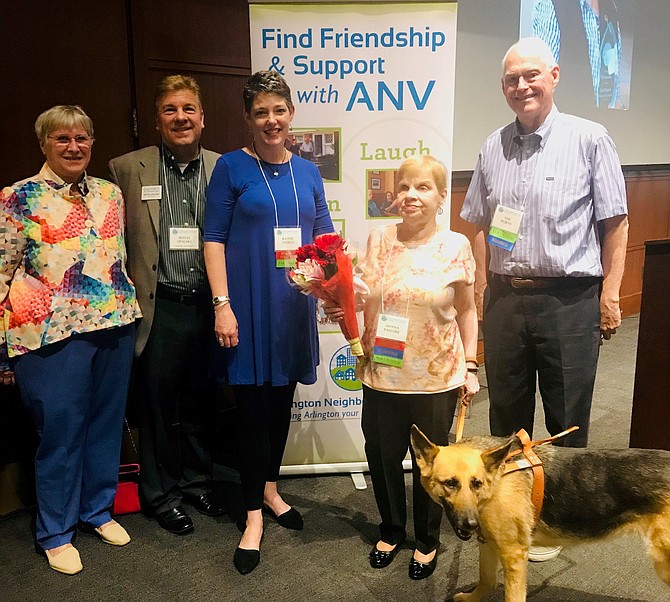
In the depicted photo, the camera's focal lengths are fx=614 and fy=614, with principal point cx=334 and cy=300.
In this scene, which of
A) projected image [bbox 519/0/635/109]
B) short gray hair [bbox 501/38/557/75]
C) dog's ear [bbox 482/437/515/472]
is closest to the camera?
dog's ear [bbox 482/437/515/472]

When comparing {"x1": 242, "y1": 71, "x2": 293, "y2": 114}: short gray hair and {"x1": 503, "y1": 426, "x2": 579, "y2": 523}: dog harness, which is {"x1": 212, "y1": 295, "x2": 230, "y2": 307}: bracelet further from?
{"x1": 503, "y1": 426, "x2": 579, "y2": 523}: dog harness

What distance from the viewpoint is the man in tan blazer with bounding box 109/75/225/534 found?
7.73 feet

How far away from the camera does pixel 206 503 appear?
2.74 m

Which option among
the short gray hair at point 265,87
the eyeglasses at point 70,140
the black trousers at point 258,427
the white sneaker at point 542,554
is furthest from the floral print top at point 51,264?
the white sneaker at point 542,554

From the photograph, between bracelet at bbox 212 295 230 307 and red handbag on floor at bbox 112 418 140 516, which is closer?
bracelet at bbox 212 295 230 307

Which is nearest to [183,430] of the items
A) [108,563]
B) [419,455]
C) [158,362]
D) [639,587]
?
[158,362]

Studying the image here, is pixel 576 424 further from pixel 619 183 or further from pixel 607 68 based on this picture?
pixel 607 68

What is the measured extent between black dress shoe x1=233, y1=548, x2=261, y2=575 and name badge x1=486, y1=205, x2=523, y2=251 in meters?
1.48

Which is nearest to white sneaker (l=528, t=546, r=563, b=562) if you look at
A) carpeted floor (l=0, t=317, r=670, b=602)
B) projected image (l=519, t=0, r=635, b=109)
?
carpeted floor (l=0, t=317, r=670, b=602)

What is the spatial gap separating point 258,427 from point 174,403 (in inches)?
19.0

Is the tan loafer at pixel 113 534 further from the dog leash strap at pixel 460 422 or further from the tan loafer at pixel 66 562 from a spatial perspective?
the dog leash strap at pixel 460 422

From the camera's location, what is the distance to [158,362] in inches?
97.0

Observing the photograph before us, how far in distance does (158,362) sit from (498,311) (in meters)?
1.35

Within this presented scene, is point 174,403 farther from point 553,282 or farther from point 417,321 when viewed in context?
point 553,282
